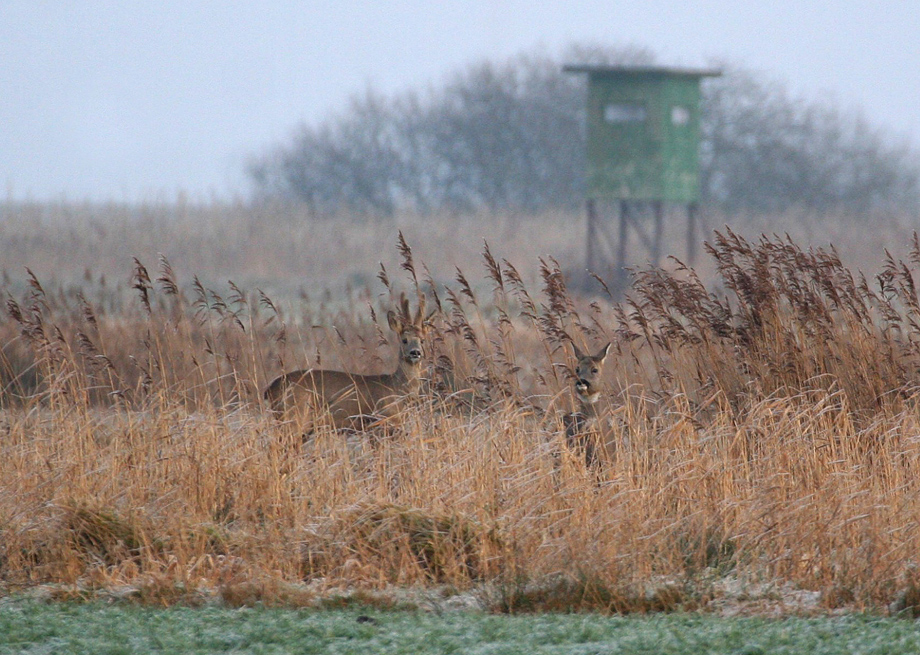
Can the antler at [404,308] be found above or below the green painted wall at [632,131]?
below

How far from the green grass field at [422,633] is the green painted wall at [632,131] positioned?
23.4 m

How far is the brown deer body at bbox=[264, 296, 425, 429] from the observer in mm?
8422

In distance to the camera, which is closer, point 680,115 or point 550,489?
point 550,489

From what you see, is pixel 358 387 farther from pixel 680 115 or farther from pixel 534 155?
pixel 534 155

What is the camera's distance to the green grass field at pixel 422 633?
416cm

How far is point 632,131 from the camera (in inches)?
1078

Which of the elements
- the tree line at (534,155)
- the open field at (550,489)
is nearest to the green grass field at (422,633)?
the open field at (550,489)

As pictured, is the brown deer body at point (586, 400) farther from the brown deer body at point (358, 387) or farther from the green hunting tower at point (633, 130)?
the green hunting tower at point (633, 130)

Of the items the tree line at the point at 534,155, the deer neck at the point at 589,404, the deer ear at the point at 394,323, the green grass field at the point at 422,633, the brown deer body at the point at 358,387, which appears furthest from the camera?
the tree line at the point at 534,155

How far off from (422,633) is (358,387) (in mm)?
4782

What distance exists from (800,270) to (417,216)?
1365 inches

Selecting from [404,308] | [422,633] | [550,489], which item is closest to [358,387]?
[404,308]

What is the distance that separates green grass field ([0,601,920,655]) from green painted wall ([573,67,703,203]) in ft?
76.7

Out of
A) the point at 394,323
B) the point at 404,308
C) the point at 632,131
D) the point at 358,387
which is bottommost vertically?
the point at 358,387
